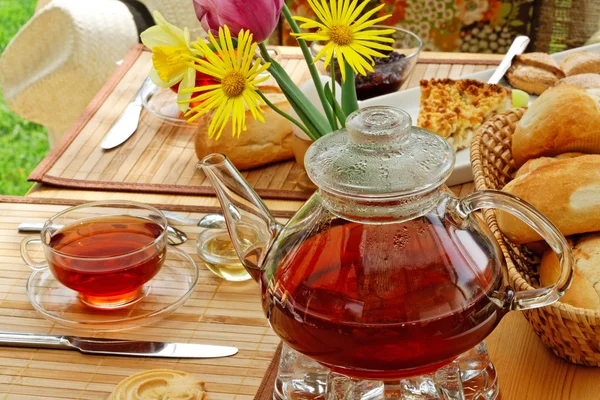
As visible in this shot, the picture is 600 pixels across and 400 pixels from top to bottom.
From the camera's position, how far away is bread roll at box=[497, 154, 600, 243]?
97 centimetres

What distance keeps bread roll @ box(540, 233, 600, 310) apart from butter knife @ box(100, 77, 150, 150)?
2.59ft

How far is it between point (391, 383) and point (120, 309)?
15.9 inches

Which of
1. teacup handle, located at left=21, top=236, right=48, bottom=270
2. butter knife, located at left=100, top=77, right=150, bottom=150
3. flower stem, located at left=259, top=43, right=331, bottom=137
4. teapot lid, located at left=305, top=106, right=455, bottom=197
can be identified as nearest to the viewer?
teapot lid, located at left=305, top=106, right=455, bottom=197

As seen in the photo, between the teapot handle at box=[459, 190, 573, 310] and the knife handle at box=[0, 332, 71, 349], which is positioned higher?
the teapot handle at box=[459, 190, 573, 310]

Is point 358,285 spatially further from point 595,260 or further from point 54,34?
point 54,34

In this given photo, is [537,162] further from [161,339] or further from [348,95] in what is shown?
[161,339]

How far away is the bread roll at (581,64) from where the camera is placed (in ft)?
4.92

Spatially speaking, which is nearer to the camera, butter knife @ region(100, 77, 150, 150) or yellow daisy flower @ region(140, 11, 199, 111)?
yellow daisy flower @ region(140, 11, 199, 111)

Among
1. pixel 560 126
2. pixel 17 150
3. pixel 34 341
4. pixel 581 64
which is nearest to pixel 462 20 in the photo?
pixel 581 64

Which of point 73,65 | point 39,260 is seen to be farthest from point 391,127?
point 73,65

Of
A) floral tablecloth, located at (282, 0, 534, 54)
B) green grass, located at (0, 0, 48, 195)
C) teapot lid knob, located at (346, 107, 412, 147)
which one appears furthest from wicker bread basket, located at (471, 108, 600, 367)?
green grass, located at (0, 0, 48, 195)

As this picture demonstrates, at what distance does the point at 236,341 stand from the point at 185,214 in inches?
12.6

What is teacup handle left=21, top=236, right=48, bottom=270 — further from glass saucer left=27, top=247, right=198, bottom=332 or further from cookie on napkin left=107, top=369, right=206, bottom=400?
cookie on napkin left=107, top=369, right=206, bottom=400

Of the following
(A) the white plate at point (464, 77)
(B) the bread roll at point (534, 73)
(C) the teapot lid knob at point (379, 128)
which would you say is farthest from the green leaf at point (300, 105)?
(B) the bread roll at point (534, 73)
